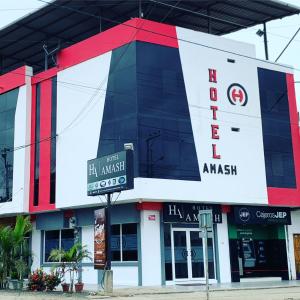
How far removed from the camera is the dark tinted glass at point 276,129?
3144 cm

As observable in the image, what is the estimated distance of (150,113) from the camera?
89.3 ft

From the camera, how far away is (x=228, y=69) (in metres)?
30.6

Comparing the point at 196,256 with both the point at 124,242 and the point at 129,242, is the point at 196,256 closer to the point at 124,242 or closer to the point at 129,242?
the point at 129,242

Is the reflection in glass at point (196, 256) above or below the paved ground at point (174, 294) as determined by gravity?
above

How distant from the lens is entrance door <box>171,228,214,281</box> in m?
27.6

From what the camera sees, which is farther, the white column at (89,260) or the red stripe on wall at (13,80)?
the red stripe on wall at (13,80)

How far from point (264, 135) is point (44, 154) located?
40.8 ft

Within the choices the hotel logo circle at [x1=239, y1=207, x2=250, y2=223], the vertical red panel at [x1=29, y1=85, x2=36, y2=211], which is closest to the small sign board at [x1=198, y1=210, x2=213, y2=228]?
the hotel logo circle at [x1=239, y1=207, x2=250, y2=223]

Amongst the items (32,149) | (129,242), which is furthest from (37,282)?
(32,149)

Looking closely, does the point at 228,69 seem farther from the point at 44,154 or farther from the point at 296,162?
the point at 44,154

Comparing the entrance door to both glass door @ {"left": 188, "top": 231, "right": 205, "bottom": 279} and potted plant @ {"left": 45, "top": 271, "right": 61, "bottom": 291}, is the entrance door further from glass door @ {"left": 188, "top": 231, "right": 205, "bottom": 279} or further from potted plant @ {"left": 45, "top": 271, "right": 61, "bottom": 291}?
potted plant @ {"left": 45, "top": 271, "right": 61, "bottom": 291}

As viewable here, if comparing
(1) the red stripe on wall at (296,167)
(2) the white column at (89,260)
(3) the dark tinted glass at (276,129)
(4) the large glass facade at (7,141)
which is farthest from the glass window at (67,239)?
(3) the dark tinted glass at (276,129)

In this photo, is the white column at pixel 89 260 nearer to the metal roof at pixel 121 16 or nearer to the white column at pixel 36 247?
the white column at pixel 36 247

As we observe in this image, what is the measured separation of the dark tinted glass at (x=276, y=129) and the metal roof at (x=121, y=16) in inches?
150
